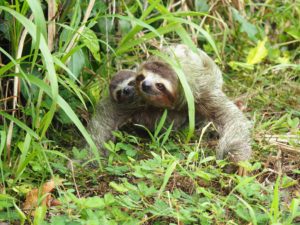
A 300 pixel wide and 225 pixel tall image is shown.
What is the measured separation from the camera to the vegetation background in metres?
3.51

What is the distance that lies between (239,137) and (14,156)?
1.73 metres

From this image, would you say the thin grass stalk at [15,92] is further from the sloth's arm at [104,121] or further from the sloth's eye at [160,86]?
the sloth's eye at [160,86]

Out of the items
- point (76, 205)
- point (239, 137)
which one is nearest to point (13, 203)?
point (76, 205)

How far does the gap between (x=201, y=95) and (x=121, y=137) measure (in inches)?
33.7

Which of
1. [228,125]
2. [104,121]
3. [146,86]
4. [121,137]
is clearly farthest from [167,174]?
[104,121]

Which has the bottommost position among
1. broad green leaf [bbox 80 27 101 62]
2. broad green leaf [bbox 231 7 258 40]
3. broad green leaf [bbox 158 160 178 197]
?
broad green leaf [bbox 158 160 178 197]

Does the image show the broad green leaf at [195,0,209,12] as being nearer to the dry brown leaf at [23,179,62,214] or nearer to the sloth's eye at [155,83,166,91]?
the sloth's eye at [155,83,166,91]

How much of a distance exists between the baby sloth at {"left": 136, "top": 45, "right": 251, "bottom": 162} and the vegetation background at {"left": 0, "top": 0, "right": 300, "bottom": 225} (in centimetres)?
15

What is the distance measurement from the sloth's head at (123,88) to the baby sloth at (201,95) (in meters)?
0.09

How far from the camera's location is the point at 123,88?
16.2 ft

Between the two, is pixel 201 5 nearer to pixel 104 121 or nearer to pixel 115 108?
pixel 115 108

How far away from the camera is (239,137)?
15.3ft

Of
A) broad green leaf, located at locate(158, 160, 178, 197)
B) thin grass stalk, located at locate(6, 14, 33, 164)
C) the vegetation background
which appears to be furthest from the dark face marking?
broad green leaf, located at locate(158, 160, 178, 197)

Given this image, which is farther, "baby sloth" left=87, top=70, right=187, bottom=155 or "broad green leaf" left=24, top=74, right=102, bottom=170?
"baby sloth" left=87, top=70, right=187, bottom=155
